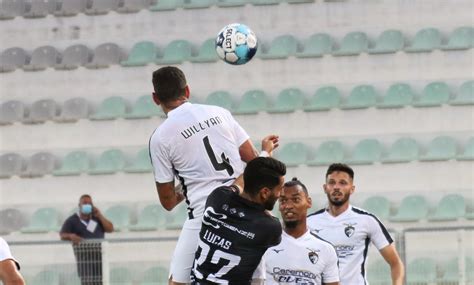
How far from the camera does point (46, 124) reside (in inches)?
731

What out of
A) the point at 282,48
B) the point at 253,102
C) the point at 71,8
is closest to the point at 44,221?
the point at 253,102

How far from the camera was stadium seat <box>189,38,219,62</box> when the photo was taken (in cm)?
1827

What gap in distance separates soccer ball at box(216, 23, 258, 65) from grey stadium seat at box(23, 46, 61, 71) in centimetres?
1066

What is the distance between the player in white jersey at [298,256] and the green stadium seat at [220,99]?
975cm

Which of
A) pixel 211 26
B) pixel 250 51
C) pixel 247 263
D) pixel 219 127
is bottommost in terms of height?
pixel 247 263

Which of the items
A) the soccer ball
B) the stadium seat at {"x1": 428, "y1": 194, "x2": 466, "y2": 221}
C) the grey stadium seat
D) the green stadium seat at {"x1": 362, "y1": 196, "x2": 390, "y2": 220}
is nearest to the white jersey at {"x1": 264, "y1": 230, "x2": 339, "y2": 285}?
the soccer ball

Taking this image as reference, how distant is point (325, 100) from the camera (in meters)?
17.8

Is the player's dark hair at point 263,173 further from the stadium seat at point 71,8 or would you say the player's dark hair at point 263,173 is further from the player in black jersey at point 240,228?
the stadium seat at point 71,8

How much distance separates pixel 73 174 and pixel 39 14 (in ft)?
9.53

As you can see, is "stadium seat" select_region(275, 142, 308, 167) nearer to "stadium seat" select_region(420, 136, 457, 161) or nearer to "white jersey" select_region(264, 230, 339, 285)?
"stadium seat" select_region(420, 136, 457, 161)

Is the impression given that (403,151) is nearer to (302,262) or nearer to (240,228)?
(302,262)

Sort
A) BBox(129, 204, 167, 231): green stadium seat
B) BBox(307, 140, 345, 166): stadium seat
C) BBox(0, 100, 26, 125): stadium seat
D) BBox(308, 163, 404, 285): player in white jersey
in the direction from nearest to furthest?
BBox(308, 163, 404, 285): player in white jersey < BBox(129, 204, 167, 231): green stadium seat < BBox(307, 140, 345, 166): stadium seat < BBox(0, 100, 26, 125): stadium seat

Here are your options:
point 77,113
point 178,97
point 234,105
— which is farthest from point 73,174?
point 178,97

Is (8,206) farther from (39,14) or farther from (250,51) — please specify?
(250,51)
